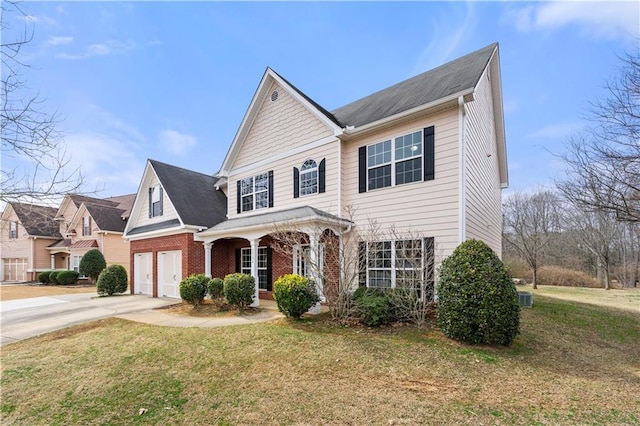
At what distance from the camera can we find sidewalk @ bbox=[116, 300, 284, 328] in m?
9.31

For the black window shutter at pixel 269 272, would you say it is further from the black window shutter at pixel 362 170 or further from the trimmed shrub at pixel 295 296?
the black window shutter at pixel 362 170

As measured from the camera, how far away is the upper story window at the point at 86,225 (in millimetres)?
27984

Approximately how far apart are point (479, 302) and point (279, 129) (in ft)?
33.8

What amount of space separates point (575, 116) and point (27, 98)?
12.9 metres

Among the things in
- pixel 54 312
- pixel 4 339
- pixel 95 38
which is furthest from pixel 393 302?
pixel 54 312

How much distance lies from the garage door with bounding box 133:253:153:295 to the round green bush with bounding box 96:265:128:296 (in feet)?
2.01

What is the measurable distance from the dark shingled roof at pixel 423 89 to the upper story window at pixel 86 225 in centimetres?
2525

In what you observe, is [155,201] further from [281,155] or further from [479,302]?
[479,302]

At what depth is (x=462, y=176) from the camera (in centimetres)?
906

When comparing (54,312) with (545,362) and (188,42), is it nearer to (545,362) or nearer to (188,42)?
(188,42)

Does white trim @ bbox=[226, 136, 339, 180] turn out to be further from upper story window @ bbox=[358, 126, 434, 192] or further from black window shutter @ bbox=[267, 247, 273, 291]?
black window shutter @ bbox=[267, 247, 273, 291]

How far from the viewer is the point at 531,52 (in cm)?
1109

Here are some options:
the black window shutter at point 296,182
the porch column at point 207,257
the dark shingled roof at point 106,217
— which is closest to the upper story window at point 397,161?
the black window shutter at point 296,182

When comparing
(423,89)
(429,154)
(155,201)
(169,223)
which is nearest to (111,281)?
(155,201)
